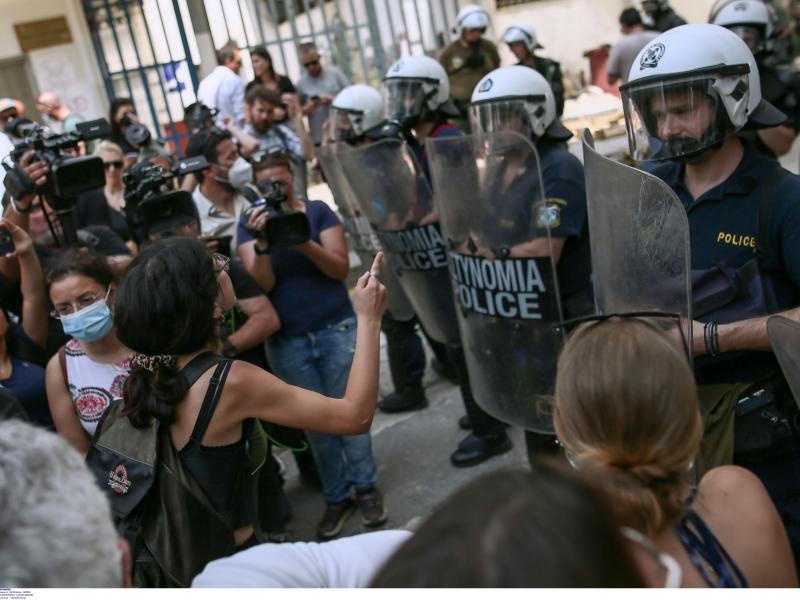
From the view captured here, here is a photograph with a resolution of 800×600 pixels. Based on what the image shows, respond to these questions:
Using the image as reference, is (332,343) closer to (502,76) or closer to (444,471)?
(444,471)

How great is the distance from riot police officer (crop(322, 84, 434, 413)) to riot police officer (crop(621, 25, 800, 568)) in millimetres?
2372

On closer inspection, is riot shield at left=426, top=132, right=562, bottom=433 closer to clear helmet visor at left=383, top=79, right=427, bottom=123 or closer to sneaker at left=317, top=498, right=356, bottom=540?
sneaker at left=317, top=498, right=356, bottom=540

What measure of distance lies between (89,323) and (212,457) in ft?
2.96

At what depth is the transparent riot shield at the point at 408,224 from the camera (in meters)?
3.78

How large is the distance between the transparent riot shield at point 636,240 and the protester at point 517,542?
3.59ft

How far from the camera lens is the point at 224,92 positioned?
682 centimetres

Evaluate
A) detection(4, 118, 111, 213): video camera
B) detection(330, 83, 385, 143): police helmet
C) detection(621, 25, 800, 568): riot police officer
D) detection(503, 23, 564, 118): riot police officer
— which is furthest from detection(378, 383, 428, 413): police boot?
detection(503, 23, 564, 118): riot police officer

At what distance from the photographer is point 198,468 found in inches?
82.2

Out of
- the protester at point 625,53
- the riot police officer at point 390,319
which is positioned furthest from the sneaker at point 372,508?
the protester at point 625,53

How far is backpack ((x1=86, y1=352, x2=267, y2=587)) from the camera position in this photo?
81.0 inches

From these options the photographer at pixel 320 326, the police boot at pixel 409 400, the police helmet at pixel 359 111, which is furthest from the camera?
the police boot at pixel 409 400

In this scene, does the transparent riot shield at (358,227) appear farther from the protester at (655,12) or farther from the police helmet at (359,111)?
the protester at (655,12)

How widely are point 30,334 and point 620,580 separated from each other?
2.92 metres

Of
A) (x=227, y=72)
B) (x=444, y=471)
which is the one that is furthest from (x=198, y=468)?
(x=227, y=72)
